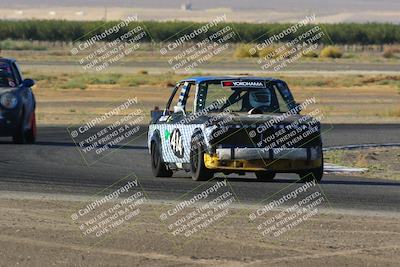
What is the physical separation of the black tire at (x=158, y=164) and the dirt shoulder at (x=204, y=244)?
197 inches

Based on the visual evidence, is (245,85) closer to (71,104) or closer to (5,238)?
(5,238)

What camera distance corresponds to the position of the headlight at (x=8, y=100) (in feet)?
84.6

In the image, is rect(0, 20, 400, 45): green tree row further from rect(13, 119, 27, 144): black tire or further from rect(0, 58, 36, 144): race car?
rect(0, 58, 36, 144): race car

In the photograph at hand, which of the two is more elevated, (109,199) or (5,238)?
(5,238)

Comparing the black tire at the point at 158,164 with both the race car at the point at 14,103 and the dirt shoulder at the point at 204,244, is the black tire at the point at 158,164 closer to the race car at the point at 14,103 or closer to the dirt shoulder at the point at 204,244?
the dirt shoulder at the point at 204,244

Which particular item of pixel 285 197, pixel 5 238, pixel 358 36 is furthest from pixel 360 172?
pixel 358 36

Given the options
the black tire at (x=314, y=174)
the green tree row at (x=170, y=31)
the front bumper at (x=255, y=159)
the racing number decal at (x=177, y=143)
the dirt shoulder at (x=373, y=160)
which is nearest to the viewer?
the front bumper at (x=255, y=159)

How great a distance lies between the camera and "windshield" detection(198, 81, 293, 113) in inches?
741

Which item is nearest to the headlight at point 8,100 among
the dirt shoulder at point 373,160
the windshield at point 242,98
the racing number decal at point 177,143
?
the dirt shoulder at point 373,160

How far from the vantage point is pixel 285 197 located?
1659cm

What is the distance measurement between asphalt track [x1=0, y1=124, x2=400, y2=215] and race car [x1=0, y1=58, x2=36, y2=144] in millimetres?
355

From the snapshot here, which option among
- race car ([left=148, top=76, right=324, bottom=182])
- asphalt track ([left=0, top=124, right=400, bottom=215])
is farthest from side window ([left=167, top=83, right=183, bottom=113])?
asphalt track ([left=0, top=124, right=400, bottom=215])

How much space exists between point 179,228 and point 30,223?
161 cm

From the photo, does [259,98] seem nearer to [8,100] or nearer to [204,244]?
[204,244]
